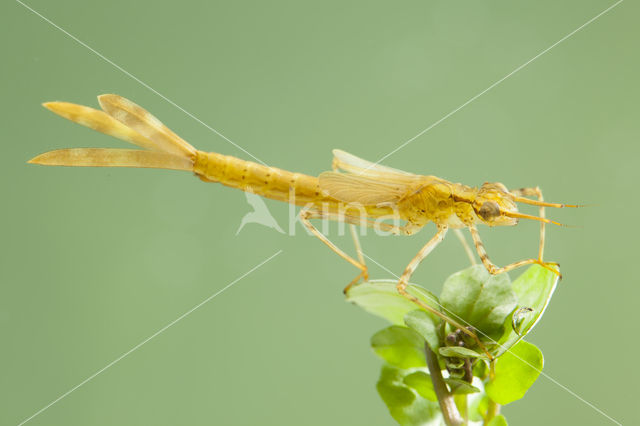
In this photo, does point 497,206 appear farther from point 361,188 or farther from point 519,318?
point 519,318

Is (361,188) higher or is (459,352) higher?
(361,188)

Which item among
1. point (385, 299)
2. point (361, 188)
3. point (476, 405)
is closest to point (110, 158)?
point (361, 188)

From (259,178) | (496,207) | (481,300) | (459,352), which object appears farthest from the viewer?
(259,178)

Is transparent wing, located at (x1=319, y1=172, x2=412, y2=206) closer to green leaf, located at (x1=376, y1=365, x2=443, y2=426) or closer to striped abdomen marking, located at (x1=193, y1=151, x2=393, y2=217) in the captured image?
striped abdomen marking, located at (x1=193, y1=151, x2=393, y2=217)

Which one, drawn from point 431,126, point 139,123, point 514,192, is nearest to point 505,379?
point 514,192

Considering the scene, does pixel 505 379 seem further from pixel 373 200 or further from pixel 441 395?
pixel 373 200

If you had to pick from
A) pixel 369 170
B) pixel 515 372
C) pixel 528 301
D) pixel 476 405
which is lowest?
pixel 476 405

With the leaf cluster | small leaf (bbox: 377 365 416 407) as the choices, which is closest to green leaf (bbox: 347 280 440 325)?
the leaf cluster
